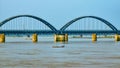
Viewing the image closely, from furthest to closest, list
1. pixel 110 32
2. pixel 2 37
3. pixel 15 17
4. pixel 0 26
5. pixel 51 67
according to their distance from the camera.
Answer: pixel 110 32
pixel 0 26
pixel 15 17
pixel 2 37
pixel 51 67

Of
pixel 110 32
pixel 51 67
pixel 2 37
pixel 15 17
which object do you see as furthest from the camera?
pixel 110 32

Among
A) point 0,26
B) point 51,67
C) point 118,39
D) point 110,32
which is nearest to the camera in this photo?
point 51,67

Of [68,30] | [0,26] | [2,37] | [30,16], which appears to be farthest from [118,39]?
[68,30]

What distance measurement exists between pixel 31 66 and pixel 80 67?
2.13 metres

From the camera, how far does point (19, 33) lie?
182m

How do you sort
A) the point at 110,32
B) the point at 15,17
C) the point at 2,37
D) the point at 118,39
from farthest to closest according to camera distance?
the point at 110,32
the point at 15,17
the point at 118,39
the point at 2,37

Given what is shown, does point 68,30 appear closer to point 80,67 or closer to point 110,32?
point 110,32

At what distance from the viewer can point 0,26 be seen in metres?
180

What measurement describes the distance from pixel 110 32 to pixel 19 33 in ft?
142

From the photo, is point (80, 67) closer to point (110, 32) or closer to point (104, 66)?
point (104, 66)

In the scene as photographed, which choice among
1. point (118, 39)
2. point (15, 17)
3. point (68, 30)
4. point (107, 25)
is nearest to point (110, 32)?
point (107, 25)

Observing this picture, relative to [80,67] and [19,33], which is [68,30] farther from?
[80,67]

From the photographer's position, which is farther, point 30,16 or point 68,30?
point 68,30

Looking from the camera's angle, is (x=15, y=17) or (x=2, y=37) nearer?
(x=2, y=37)
